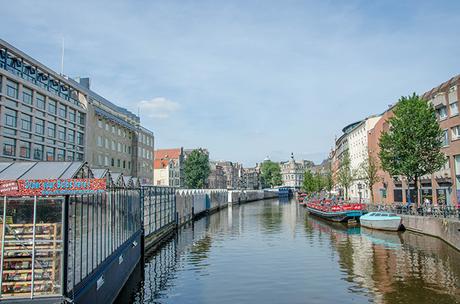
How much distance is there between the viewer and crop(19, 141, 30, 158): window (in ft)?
173

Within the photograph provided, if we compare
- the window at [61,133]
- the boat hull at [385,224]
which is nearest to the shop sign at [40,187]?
the boat hull at [385,224]

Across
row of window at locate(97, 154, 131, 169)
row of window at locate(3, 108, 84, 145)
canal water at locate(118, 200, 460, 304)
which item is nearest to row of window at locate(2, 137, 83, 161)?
row of window at locate(3, 108, 84, 145)

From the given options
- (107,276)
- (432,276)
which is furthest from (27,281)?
(432,276)

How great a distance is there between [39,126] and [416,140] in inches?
1914

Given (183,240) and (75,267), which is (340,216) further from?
(75,267)

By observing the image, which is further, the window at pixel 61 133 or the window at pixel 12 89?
the window at pixel 61 133

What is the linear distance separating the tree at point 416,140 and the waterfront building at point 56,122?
40.8 metres

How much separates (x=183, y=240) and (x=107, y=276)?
22.6 m

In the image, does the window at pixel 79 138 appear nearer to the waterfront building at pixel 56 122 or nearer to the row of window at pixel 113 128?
the waterfront building at pixel 56 122

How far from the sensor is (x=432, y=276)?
21531mm

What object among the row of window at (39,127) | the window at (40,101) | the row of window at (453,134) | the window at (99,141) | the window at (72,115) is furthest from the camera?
the window at (99,141)

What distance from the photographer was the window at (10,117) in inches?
1966

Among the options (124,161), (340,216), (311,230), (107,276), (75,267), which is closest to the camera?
(75,267)

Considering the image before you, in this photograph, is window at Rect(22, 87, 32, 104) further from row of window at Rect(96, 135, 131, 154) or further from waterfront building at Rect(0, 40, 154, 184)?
row of window at Rect(96, 135, 131, 154)
